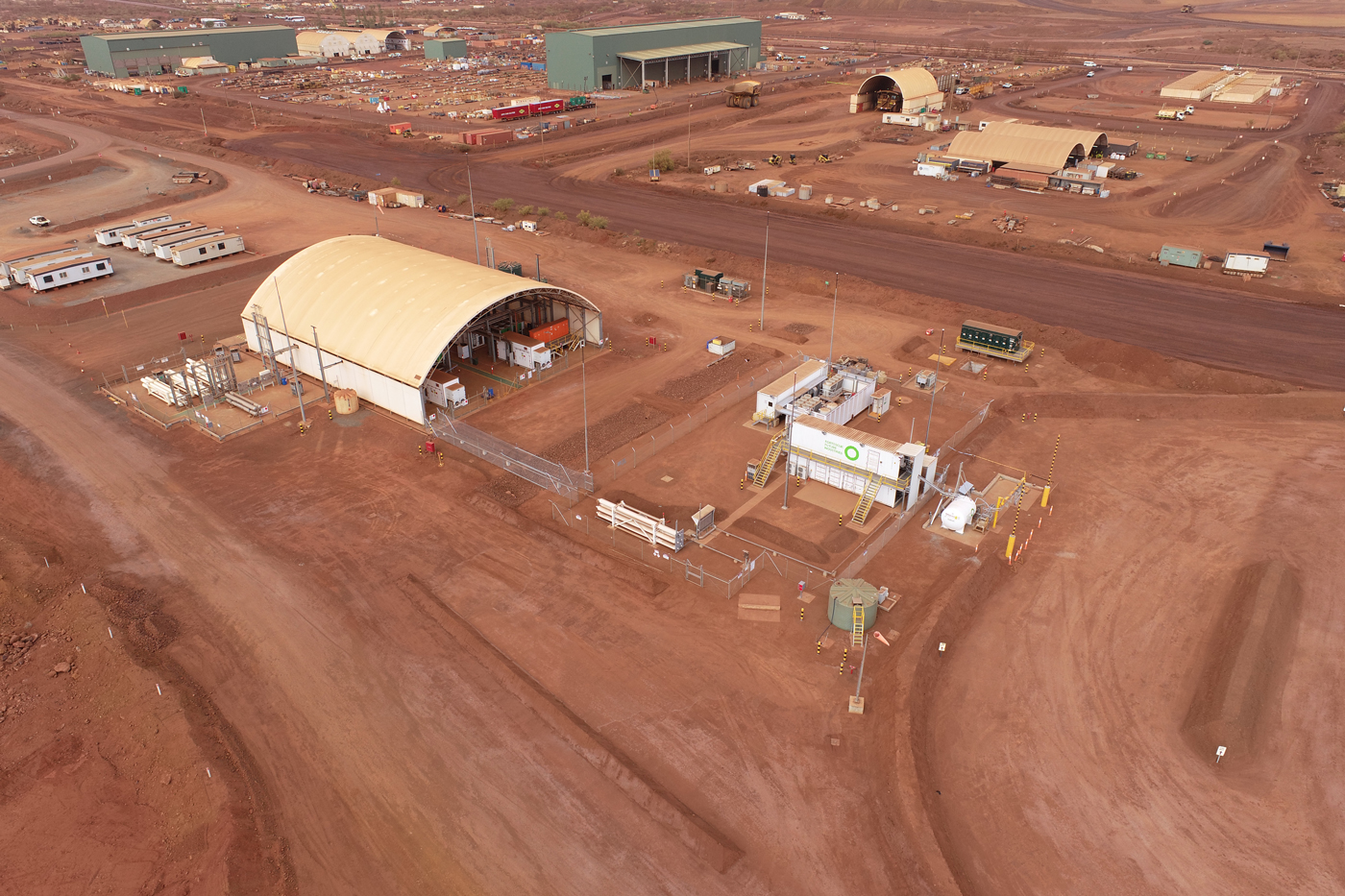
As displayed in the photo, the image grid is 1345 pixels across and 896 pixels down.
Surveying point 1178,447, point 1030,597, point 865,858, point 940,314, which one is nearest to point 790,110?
point 940,314

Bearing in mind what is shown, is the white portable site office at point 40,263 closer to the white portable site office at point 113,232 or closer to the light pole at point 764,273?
the white portable site office at point 113,232

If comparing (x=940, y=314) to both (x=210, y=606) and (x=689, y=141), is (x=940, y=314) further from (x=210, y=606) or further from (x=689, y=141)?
(x=689, y=141)

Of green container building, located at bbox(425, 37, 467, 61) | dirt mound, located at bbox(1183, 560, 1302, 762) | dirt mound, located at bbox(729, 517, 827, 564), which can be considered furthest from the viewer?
green container building, located at bbox(425, 37, 467, 61)

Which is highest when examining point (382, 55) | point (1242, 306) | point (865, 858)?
point (382, 55)

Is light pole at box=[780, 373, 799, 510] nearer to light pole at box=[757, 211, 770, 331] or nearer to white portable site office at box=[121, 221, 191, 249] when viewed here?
light pole at box=[757, 211, 770, 331]

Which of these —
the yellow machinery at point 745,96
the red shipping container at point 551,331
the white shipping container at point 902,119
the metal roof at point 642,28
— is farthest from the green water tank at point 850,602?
the metal roof at point 642,28

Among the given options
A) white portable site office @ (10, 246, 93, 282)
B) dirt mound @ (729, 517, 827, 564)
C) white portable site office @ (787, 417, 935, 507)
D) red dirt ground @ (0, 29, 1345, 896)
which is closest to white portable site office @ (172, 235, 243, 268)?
white portable site office @ (10, 246, 93, 282)
